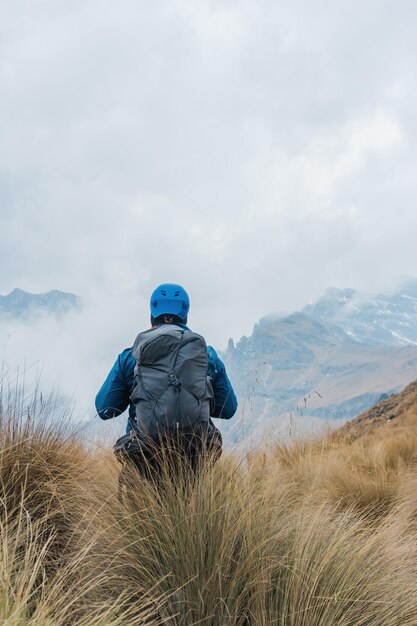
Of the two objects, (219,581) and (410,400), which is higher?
(410,400)

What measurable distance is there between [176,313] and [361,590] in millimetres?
2051

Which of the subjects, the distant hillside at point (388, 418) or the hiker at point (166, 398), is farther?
the distant hillside at point (388, 418)

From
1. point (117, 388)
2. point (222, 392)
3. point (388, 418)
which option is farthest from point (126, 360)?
point (388, 418)

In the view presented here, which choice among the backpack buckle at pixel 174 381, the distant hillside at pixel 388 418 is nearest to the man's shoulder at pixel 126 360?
the backpack buckle at pixel 174 381

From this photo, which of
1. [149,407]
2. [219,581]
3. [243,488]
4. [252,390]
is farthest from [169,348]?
[252,390]

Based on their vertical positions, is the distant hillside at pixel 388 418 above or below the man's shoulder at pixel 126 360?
above

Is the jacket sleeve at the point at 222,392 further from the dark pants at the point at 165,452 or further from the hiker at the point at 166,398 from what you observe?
the dark pants at the point at 165,452

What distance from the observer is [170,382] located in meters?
3.13

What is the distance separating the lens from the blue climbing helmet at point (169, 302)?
3703mm

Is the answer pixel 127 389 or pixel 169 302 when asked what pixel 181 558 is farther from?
pixel 169 302

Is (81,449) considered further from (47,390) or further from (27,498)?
(27,498)

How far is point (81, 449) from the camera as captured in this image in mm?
4301

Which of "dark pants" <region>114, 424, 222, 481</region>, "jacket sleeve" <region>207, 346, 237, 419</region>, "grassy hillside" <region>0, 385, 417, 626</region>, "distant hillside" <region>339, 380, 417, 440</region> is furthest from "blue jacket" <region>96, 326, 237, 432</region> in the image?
"distant hillside" <region>339, 380, 417, 440</region>

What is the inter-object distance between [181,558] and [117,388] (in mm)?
1412
